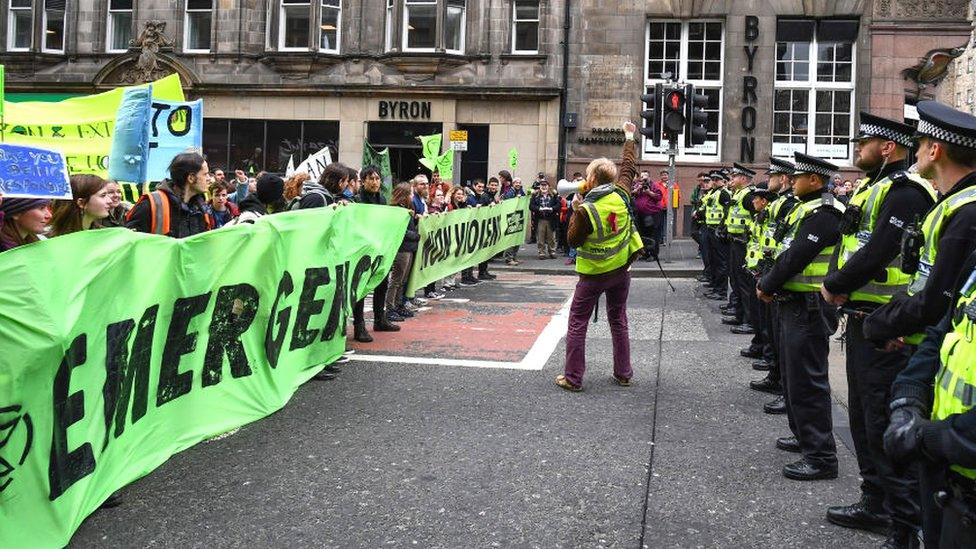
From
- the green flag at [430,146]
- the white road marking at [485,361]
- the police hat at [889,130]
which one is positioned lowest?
the white road marking at [485,361]

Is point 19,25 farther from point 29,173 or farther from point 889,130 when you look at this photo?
point 889,130

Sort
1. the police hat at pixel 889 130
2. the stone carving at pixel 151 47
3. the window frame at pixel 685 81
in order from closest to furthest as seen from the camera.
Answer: the police hat at pixel 889 130
the window frame at pixel 685 81
the stone carving at pixel 151 47

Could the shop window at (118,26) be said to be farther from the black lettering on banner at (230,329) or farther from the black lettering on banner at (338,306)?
the black lettering on banner at (230,329)

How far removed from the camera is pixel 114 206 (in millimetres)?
7836

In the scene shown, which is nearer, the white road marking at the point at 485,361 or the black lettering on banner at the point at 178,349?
the black lettering on banner at the point at 178,349

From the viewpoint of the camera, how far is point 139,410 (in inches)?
190

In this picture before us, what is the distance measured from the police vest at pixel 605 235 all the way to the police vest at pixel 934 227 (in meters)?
4.01

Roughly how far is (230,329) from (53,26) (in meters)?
27.8

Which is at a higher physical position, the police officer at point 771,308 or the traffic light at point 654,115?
the traffic light at point 654,115

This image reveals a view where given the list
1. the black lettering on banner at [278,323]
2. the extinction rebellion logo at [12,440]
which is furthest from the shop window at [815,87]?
the extinction rebellion logo at [12,440]

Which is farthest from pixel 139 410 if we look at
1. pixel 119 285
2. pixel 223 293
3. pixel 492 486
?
pixel 492 486

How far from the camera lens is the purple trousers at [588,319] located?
757 cm

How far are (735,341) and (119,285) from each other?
24.9ft

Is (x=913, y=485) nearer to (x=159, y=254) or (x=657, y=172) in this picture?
(x=159, y=254)
